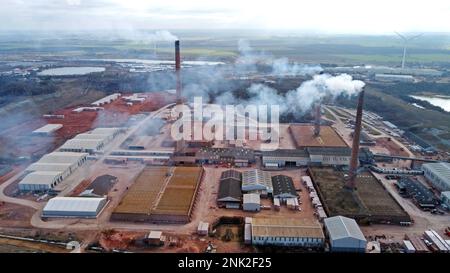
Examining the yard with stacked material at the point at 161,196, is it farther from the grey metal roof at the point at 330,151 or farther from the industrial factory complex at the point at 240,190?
the grey metal roof at the point at 330,151

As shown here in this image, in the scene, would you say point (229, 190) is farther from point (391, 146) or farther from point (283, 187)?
point (391, 146)

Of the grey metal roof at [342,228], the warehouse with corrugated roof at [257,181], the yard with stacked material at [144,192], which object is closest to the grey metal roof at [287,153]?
the warehouse with corrugated roof at [257,181]

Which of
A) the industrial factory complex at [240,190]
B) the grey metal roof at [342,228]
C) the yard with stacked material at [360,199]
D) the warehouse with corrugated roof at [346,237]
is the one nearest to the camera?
the warehouse with corrugated roof at [346,237]

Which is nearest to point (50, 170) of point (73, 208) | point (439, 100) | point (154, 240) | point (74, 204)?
point (74, 204)

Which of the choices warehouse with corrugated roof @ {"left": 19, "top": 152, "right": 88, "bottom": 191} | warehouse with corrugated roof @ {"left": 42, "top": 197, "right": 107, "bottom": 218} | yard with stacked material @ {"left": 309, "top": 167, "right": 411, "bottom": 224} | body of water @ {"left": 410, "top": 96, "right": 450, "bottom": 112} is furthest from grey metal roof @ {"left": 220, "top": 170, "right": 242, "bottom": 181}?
body of water @ {"left": 410, "top": 96, "right": 450, "bottom": 112}

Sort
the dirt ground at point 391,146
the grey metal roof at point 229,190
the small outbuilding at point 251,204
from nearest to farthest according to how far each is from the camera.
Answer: the small outbuilding at point 251,204
the grey metal roof at point 229,190
the dirt ground at point 391,146

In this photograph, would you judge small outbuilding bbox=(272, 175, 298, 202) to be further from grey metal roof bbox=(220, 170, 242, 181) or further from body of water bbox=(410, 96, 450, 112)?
body of water bbox=(410, 96, 450, 112)
